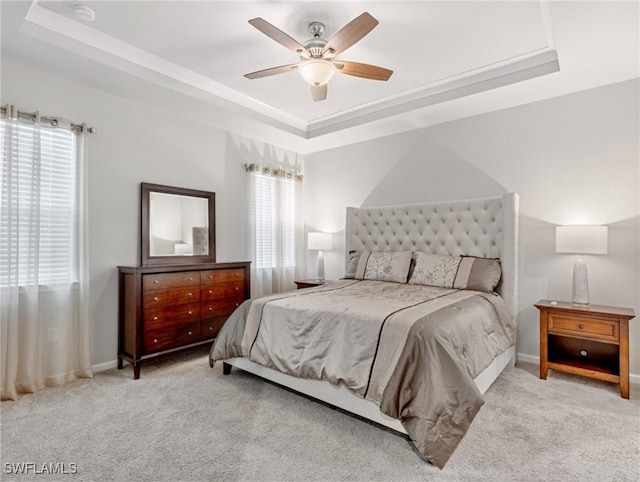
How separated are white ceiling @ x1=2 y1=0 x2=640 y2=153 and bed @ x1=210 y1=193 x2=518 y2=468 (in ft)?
3.94

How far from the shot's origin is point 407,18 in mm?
2520

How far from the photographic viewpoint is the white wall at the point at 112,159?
2973mm

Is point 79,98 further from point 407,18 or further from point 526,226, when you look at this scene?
point 526,226

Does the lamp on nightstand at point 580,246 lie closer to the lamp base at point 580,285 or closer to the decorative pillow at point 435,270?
the lamp base at point 580,285

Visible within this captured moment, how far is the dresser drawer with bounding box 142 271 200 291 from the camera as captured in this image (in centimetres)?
314

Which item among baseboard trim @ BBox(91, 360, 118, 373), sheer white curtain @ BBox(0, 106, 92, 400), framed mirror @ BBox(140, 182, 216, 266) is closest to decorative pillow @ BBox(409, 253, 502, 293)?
framed mirror @ BBox(140, 182, 216, 266)

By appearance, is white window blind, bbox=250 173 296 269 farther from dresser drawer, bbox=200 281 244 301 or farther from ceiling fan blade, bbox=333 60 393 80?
ceiling fan blade, bbox=333 60 393 80

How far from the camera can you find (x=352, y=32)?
7.20 feet

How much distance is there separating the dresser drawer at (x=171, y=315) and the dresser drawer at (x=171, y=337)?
2.0 inches

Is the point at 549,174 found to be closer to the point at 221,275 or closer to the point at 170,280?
the point at 221,275

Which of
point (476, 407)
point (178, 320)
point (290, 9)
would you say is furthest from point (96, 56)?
point (476, 407)

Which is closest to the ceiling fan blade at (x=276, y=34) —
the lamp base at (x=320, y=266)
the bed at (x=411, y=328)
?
the bed at (x=411, y=328)

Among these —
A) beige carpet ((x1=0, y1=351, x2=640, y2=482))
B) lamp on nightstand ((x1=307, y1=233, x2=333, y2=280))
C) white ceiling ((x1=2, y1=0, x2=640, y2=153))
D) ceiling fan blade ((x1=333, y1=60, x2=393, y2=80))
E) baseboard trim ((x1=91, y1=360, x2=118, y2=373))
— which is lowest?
beige carpet ((x1=0, y1=351, x2=640, y2=482))

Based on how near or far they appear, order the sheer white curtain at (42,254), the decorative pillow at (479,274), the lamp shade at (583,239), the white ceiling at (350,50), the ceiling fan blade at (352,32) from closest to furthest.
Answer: the ceiling fan blade at (352,32)
the white ceiling at (350,50)
the sheer white curtain at (42,254)
the lamp shade at (583,239)
the decorative pillow at (479,274)
